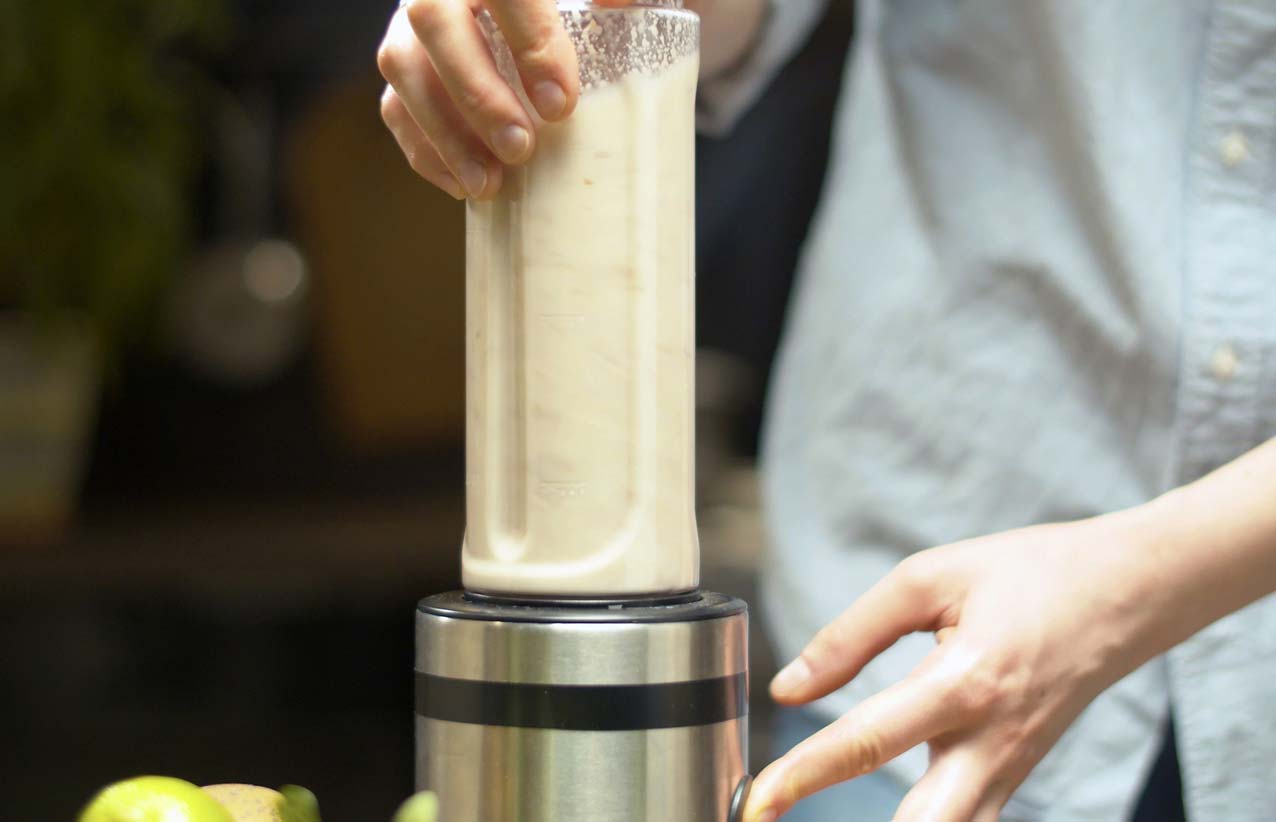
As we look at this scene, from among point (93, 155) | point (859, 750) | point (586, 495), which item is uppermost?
point (93, 155)

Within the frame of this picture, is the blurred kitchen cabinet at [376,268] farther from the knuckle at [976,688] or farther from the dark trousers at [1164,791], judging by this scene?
the knuckle at [976,688]

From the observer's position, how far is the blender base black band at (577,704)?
607 mm

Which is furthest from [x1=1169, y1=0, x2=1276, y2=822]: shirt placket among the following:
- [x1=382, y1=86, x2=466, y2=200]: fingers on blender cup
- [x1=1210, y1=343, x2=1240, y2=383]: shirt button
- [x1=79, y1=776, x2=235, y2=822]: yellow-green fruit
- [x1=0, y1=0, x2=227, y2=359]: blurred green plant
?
[x1=0, y1=0, x2=227, y2=359]: blurred green plant

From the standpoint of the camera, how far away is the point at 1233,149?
0.91m

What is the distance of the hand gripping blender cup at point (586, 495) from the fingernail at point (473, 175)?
1 centimetres

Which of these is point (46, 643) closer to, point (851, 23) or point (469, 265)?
point (851, 23)

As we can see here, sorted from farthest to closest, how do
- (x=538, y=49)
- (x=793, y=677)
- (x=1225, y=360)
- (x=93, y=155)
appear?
1. (x=93, y=155)
2. (x=1225, y=360)
3. (x=793, y=677)
4. (x=538, y=49)

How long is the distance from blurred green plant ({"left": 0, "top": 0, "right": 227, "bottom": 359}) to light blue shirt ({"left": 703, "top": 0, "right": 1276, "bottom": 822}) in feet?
5.39

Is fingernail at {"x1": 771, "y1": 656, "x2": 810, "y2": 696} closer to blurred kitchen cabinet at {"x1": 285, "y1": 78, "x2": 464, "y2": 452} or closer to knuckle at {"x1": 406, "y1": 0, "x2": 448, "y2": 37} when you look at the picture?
knuckle at {"x1": 406, "y1": 0, "x2": 448, "y2": 37}

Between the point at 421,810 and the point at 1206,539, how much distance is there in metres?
0.36

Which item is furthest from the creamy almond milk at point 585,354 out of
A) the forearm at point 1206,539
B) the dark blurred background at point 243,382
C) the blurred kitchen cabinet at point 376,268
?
the blurred kitchen cabinet at point 376,268

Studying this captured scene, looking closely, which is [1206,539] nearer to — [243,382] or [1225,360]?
[1225,360]

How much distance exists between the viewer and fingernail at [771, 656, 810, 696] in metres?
0.68

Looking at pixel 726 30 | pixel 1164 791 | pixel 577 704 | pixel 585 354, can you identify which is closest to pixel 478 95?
pixel 585 354
